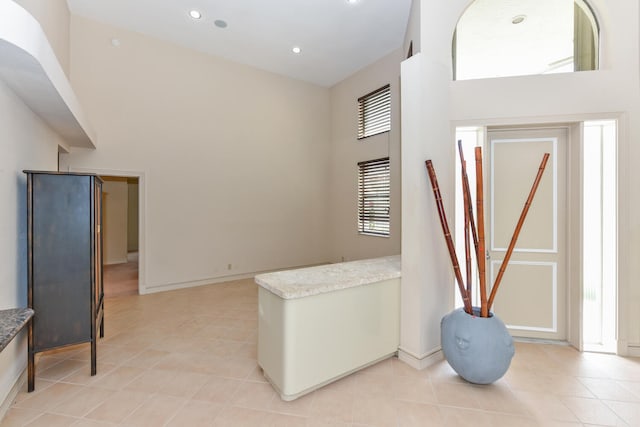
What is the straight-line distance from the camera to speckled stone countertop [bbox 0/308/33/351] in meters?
1.40

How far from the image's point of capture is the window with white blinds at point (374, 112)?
562 centimetres

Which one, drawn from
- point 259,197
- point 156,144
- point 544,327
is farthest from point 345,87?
point 544,327

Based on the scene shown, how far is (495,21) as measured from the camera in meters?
3.10

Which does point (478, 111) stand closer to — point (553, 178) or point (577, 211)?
point (553, 178)

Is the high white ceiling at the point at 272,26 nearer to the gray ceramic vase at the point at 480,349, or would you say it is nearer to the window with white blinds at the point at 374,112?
the window with white blinds at the point at 374,112

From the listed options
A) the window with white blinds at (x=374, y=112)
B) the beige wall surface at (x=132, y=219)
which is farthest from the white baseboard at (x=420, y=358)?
the beige wall surface at (x=132, y=219)

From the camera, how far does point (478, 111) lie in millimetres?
2873

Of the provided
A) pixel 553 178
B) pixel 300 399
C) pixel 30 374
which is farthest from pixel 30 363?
pixel 553 178

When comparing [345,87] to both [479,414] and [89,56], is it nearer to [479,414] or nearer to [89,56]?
[89,56]

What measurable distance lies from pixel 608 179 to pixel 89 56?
273 inches

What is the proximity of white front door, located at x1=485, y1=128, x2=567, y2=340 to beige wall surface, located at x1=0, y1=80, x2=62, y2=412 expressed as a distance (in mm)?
4231

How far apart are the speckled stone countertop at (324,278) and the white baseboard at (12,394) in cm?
189

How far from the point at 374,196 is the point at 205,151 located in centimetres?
346

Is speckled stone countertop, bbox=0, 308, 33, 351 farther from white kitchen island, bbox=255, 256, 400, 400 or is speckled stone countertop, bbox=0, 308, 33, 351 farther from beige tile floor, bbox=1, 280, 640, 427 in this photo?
white kitchen island, bbox=255, 256, 400, 400
